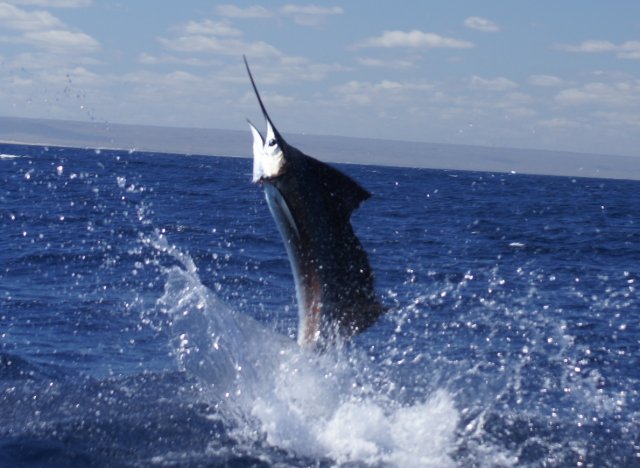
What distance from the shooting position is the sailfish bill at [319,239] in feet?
19.4

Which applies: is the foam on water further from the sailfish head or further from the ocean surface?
the sailfish head

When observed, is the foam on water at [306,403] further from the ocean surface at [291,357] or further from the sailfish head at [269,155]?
the sailfish head at [269,155]

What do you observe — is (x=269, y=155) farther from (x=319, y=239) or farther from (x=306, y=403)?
(x=306, y=403)

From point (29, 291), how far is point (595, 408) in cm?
976

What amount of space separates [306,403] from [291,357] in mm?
671

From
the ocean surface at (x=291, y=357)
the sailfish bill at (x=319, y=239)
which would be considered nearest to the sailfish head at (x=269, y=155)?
Answer: the sailfish bill at (x=319, y=239)

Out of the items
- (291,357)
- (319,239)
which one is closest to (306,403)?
(291,357)

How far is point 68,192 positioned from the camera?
37438 millimetres

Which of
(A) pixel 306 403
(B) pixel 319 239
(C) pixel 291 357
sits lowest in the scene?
(A) pixel 306 403

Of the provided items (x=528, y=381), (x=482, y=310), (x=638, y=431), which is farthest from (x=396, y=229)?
(x=638, y=431)

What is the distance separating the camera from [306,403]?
29.5 ft

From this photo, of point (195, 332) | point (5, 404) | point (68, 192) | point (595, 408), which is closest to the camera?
point (5, 404)

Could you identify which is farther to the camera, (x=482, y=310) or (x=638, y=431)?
(x=482, y=310)

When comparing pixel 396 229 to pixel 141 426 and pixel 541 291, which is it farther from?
pixel 141 426
